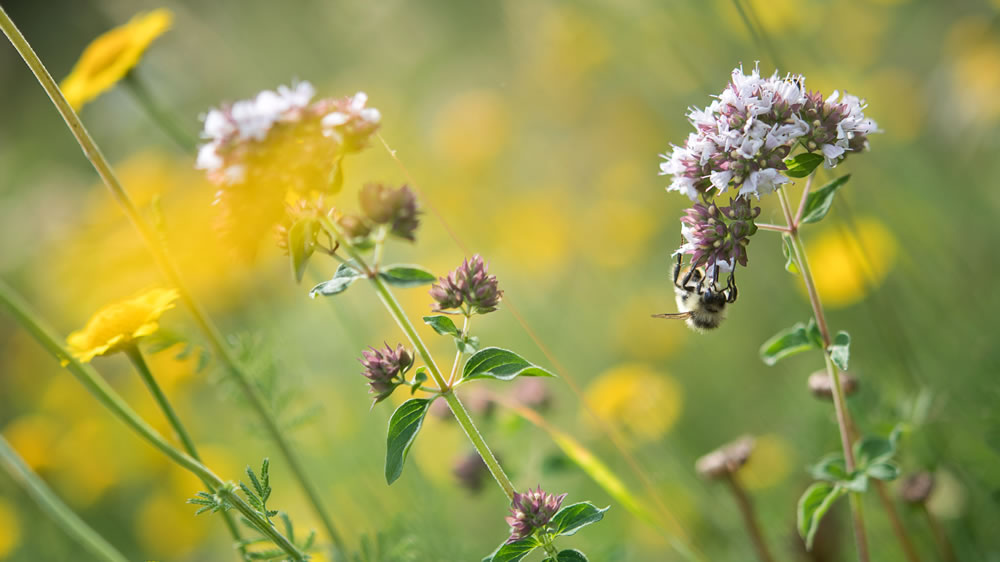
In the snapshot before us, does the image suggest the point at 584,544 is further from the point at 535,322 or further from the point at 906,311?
the point at 535,322

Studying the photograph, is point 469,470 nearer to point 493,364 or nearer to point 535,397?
point 535,397

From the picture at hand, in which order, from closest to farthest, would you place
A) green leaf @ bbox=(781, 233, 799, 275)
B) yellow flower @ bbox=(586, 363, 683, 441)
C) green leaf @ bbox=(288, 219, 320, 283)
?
green leaf @ bbox=(288, 219, 320, 283)
green leaf @ bbox=(781, 233, 799, 275)
yellow flower @ bbox=(586, 363, 683, 441)

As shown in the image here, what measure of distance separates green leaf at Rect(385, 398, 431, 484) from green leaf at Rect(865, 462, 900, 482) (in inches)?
35.1


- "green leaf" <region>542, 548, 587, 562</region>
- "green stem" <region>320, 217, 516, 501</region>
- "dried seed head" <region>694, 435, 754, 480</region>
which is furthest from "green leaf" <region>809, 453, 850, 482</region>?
"green stem" <region>320, 217, 516, 501</region>

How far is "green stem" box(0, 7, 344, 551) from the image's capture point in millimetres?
1433

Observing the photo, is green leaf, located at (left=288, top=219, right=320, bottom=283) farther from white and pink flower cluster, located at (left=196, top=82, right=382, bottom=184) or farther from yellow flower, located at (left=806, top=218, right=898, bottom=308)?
yellow flower, located at (left=806, top=218, right=898, bottom=308)

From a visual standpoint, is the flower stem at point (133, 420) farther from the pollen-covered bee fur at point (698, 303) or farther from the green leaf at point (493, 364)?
the pollen-covered bee fur at point (698, 303)

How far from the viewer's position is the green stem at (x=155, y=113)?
2.42 m

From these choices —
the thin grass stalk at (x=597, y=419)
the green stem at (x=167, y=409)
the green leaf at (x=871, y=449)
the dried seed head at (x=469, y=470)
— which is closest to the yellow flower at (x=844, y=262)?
the thin grass stalk at (x=597, y=419)

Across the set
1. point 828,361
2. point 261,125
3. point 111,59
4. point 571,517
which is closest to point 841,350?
point 828,361

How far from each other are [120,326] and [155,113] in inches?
38.5

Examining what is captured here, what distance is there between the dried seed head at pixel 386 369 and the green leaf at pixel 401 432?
0.14 ft

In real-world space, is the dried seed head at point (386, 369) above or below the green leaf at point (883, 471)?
above

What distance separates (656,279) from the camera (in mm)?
4695
